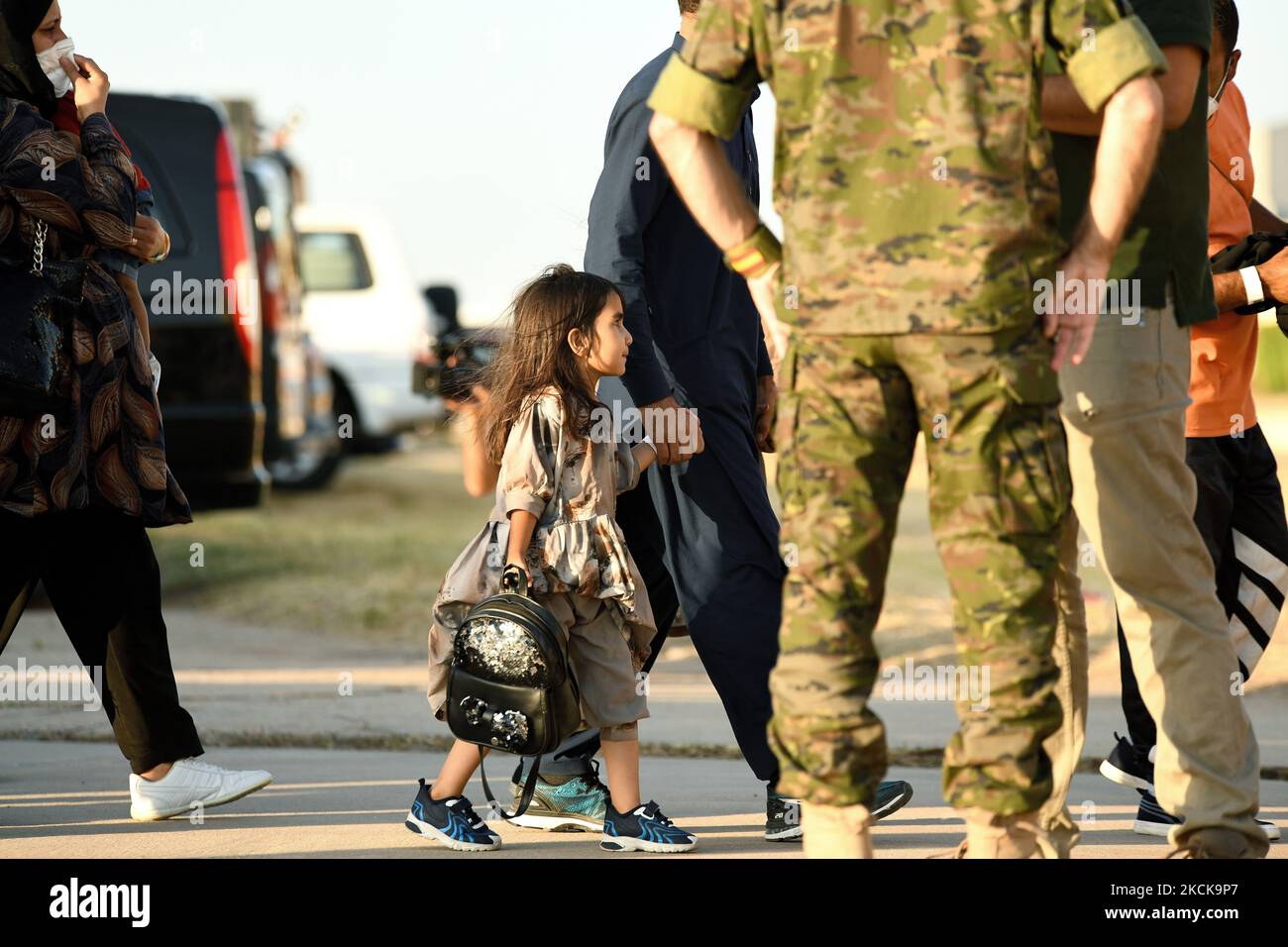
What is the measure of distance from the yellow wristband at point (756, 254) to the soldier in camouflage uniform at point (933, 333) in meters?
0.14

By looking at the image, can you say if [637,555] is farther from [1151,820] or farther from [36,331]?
[36,331]

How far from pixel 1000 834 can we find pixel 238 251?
6.20 metres

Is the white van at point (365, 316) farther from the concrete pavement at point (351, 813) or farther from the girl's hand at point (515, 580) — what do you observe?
the girl's hand at point (515, 580)

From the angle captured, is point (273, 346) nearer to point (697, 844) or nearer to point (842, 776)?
point (697, 844)

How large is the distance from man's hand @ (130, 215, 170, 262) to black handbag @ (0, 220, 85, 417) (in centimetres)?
22

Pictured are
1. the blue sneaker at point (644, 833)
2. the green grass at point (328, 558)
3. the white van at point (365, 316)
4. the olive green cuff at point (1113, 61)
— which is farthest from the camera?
the white van at point (365, 316)

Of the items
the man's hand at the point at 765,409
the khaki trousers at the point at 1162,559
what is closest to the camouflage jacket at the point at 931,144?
the khaki trousers at the point at 1162,559

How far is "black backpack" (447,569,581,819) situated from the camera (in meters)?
3.91

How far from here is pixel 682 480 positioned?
4.36 meters

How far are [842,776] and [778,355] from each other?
82 cm

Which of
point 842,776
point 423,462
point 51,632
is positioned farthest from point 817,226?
point 423,462

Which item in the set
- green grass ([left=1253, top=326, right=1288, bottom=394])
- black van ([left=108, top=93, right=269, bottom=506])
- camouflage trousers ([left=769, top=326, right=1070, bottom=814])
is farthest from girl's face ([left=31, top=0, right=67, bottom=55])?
green grass ([left=1253, top=326, right=1288, bottom=394])

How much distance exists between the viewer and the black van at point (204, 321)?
832 centimetres

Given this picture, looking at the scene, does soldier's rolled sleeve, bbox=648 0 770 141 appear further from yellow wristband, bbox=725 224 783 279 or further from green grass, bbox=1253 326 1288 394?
green grass, bbox=1253 326 1288 394
